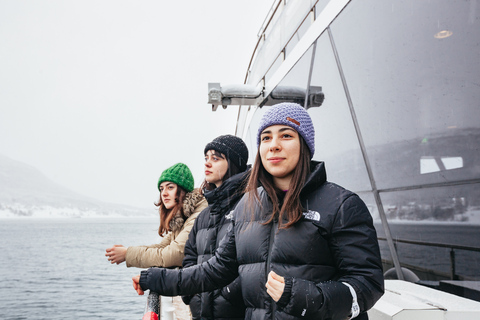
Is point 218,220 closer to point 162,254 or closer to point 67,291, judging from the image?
point 162,254

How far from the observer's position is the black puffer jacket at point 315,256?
1307 millimetres

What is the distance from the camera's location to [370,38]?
10.5 ft

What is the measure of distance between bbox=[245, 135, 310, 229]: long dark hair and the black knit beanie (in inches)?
45.9

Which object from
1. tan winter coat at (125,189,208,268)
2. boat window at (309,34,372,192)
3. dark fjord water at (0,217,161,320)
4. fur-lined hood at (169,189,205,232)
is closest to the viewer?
tan winter coat at (125,189,208,268)

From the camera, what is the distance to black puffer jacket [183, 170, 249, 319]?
2.33 meters

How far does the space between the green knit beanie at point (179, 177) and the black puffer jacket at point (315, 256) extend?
1760 mm

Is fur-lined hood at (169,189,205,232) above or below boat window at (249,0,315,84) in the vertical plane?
below

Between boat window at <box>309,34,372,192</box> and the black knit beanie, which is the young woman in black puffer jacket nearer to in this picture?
the black knit beanie

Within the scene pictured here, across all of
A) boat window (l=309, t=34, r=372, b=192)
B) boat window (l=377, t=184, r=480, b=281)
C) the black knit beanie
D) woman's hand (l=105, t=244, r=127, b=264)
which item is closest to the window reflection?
boat window (l=377, t=184, r=480, b=281)

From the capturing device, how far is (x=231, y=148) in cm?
296

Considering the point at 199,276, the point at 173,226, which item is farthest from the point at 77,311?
the point at 199,276

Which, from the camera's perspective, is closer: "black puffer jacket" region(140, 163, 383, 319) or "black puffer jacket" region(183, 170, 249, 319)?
A: "black puffer jacket" region(140, 163, 383, 319)

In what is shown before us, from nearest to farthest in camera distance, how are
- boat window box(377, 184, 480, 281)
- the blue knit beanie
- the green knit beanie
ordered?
the blue knit beanie → boat window box(377, 184, 480, 281) → the green knit beanie

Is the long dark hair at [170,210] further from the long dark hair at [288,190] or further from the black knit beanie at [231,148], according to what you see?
the long dark hair at [288,190]
